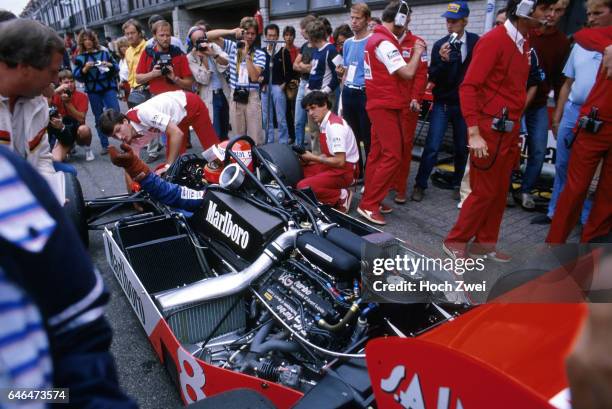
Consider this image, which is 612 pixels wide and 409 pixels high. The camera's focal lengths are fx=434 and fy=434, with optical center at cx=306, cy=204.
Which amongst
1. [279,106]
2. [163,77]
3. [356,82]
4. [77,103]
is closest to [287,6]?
[279,106]

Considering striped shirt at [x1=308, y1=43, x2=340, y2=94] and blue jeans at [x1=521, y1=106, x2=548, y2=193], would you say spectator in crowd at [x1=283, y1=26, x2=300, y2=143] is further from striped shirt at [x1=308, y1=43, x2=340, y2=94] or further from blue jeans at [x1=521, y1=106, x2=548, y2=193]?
blue jeans at [x1=521, y1=106, x2=548, y2=193]

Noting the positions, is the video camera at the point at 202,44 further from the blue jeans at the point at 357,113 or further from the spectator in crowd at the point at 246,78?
the blue jeans at the point at 357,113

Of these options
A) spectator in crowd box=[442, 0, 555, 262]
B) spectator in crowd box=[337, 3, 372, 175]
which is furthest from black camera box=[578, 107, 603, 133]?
spectator in crowd box=[337, 3, 372, 175]

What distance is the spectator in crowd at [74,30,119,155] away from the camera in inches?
256

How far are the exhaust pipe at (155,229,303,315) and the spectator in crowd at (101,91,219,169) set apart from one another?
2028 mm

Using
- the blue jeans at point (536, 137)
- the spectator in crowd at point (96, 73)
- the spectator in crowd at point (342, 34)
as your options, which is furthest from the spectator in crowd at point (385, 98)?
the spectator in crowd at point (96, 73)

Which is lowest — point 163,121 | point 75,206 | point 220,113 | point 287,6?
point 75,206

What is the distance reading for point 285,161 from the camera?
3279 mm

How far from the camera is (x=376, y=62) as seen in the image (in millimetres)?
3920

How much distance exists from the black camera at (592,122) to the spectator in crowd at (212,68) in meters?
4.77

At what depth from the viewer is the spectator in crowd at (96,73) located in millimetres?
6492

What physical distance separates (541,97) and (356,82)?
189cm

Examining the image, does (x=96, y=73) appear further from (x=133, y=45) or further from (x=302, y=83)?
(x=302, y=83)

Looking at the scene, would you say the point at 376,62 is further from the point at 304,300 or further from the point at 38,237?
the point at 38,237
